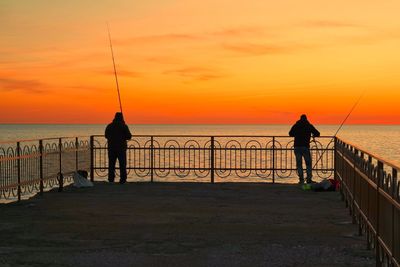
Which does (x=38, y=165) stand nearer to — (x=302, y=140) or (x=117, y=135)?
(x=117, y=135)

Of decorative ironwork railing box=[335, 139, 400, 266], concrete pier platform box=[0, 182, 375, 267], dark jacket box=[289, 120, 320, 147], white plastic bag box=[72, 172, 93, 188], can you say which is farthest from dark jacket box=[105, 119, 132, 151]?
decorative ironwork railing box=[335, 139, 400, 266]

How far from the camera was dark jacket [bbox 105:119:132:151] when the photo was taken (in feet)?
66.0

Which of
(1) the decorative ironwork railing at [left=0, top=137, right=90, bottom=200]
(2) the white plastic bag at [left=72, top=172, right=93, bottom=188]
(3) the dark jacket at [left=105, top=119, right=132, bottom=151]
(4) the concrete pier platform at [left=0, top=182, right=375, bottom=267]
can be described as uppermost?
(3) the dark jacket at [left=105, top=119, right=132, bottom=151]

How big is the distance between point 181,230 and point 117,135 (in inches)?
379

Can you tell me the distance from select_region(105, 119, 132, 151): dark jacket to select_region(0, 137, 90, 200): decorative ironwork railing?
0.91 metres

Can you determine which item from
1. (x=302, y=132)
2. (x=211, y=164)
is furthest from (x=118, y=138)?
(x=302, y=132)

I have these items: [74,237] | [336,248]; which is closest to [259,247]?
[336,248]

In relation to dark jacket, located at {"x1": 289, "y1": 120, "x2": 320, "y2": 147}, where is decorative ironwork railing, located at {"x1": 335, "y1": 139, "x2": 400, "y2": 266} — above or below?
below

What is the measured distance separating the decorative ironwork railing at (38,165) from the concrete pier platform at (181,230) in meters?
0.51

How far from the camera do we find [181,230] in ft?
36.2

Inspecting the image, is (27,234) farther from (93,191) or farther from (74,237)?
(93,191)

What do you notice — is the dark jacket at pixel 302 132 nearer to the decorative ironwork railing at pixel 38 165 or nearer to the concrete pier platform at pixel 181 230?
the concrete pier platform at pixel 181 230

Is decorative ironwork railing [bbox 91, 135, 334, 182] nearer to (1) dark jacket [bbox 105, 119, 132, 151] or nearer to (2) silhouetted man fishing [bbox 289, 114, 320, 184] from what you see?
(2) silhouetted man fishing [bbox 289, 114, 320, 184]

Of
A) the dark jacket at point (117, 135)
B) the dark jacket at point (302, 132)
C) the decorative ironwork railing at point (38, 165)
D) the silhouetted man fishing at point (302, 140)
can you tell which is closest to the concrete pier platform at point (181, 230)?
the decorative ironwork railing at point (38, 165)
